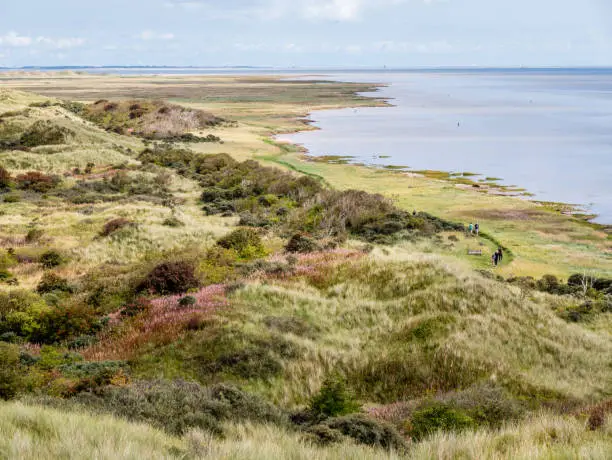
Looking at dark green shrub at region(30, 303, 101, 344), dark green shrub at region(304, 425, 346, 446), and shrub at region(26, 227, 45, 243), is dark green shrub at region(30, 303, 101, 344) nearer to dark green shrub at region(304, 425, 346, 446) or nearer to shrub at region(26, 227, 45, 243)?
dark green shrub at region(304, 425, 346, 446)

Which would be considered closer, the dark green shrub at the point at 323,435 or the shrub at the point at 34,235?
the dark green shrub at the point at 323,435

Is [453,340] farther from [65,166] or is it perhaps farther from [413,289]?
[65,166]

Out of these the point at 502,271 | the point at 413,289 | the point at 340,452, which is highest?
the point at 340,452

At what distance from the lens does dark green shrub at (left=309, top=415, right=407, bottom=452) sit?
778 cm

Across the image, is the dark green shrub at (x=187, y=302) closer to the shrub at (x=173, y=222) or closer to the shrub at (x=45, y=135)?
the shrub at (x=173, y=222)

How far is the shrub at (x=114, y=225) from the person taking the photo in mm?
27609

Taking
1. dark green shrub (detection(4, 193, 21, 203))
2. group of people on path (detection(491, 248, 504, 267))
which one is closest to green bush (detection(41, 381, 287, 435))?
group of people on path (detection(491, 248, 504, 267))

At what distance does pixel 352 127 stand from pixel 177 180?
5364 cm

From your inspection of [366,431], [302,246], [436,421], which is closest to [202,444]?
[366,431]

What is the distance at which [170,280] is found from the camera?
1795 centimetres

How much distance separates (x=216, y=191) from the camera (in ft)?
144

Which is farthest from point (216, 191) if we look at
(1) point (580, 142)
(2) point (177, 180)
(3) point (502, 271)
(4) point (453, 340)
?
(1) point (580, 142)

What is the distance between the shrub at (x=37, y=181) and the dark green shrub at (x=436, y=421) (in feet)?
135

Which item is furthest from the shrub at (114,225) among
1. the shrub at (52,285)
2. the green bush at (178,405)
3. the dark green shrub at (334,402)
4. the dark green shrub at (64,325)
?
the dark green shrub at (334,402)
